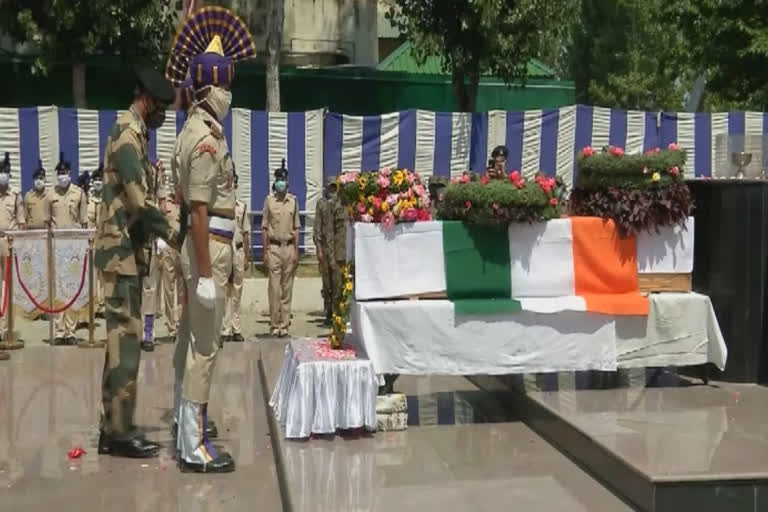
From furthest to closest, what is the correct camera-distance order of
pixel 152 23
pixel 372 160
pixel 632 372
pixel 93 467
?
pixel 152 23
pixel 372 160
pixel 632 372
pixel 93 467

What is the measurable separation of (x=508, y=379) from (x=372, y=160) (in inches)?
362

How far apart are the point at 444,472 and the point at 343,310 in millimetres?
1408

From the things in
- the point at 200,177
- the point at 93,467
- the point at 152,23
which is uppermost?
the point at 152,23

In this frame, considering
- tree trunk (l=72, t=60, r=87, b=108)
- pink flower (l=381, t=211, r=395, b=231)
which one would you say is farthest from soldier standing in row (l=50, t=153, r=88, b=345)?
tree trunk (l=72, t=60, r=87, b=108)

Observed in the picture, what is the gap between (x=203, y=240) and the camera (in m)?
5.57

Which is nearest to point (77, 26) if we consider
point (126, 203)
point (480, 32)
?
point (480, 32)

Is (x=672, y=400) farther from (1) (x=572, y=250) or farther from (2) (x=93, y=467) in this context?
(2) (x=93, y=467)

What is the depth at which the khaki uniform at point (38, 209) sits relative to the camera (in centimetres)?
1138

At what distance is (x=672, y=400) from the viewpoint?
262 inches

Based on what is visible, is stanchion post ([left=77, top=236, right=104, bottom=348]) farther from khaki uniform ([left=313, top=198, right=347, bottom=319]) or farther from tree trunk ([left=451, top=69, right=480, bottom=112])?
tree trunk ([left=451, top=69, right=480, bottom=112])

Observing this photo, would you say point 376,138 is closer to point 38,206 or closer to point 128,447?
point 38,206

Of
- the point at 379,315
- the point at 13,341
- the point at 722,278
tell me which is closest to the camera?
the point at 379,315

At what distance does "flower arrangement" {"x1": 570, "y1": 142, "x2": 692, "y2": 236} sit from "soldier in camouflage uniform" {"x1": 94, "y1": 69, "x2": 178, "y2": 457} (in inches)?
106

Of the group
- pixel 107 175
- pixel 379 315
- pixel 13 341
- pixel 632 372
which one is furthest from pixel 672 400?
pixel 13 341
